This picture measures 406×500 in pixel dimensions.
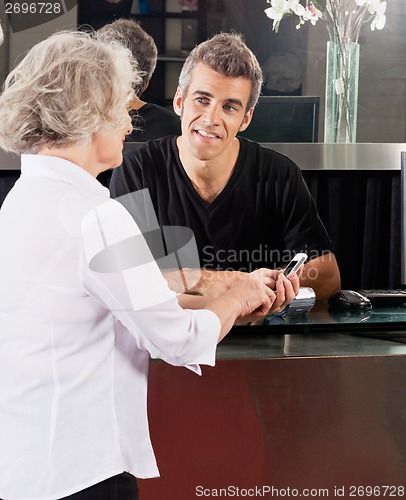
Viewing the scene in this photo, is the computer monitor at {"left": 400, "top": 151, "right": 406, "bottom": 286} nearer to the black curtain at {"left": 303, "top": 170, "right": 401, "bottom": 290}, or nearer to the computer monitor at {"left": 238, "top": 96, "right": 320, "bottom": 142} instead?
the black curtain at {"left": 303, "top": 170, "right": 401, "bottom": 290}

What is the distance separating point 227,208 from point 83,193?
4.05ft

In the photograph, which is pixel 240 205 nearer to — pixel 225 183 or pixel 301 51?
pixel 225 183

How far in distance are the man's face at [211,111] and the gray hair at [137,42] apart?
0.13 metres

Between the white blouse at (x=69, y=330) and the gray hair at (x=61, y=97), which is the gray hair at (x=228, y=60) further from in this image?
the white blouse at (x=69, y=330)

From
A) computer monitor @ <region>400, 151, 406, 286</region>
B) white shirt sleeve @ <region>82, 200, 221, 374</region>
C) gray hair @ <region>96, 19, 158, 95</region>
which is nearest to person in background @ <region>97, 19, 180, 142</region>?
gray hair @ <region>96, 19, 158, 95</region>

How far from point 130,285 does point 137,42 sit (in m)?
1.38

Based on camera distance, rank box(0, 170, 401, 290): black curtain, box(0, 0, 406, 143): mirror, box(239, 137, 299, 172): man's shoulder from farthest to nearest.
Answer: box(0, 170, 401, 290): black curtain, box(239, 137, 299, 172): man's shoulder, box(0, 0, 406, 143): mirror

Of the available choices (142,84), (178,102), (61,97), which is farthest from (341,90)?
(61,97)

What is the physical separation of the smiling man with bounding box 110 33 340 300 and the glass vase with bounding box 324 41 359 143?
198 millimetres

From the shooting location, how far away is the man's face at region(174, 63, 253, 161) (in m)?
2.41

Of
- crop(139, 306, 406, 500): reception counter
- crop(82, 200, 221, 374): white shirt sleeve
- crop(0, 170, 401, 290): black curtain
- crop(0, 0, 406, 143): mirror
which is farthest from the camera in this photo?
crop(0, 170, 401, 290): black curtain

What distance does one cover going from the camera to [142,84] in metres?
2.42

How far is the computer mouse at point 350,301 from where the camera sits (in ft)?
7.25

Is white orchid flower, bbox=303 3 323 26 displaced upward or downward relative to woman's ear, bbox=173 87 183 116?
upward
